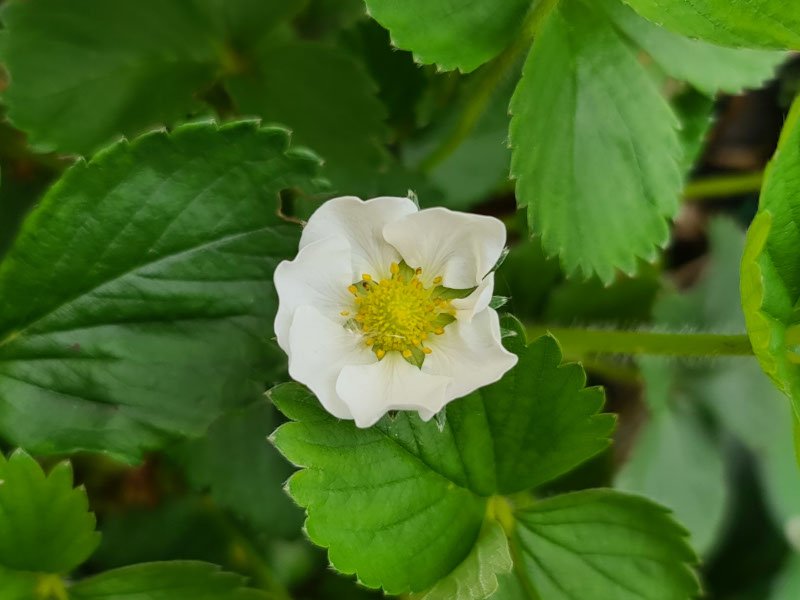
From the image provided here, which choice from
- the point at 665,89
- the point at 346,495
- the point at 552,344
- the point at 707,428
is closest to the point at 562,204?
the point at 552,344

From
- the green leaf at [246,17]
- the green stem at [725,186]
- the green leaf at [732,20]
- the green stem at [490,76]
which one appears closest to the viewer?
the green leaf at [732,20]

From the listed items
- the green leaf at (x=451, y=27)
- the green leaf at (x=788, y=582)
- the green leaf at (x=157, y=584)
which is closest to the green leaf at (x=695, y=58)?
the green leaf at (x=451, y=27)

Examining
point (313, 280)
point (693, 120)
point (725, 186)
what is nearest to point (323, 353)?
point (313, 280)

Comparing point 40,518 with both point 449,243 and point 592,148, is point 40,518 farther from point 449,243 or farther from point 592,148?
point 592,148

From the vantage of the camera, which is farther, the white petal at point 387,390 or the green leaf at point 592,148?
the green leaf at point 592,148

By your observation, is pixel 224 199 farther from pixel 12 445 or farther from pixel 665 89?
pixel 665 89

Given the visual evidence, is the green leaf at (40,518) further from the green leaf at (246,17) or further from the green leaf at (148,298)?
the green leaf at (246,17)
